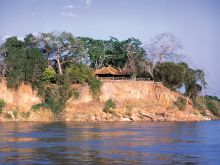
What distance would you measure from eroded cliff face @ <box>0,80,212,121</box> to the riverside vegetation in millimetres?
793

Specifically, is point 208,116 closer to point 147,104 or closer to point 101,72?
point 147,104

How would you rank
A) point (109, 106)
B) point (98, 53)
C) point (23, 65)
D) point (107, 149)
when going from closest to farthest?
1. point (107, 149)
2. point (23, 65)
3. point (109, 106)
4. point (98, 53)

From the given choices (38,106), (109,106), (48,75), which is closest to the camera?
(38,106)

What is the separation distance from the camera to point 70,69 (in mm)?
74750

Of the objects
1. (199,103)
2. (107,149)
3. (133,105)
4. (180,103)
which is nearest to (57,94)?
(133,105)

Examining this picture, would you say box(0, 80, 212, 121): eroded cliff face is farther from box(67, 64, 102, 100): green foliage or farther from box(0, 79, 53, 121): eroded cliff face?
box(67, 64, 102, 100): green foliage

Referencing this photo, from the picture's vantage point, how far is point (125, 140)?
3941 centimetres

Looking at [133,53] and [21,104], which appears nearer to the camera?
[21,104]

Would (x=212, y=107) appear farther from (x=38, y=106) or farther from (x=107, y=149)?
(x=107, y=149)

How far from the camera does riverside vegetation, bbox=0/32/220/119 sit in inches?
2810

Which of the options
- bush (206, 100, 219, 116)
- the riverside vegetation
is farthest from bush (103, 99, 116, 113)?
bush (206, 100, 219, 116)

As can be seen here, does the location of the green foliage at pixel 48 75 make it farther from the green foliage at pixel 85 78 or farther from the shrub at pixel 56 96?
the green foliage at pixel 85 78

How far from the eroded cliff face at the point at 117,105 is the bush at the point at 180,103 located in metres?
0.59

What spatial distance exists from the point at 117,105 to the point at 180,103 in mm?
9530
